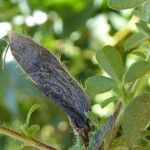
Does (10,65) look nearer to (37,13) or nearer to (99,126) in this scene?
(37,13)

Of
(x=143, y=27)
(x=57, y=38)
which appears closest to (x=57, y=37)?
(x=57, y=38)

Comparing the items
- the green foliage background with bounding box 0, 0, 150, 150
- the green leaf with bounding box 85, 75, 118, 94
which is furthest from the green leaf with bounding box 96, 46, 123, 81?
the green foliage background with bounding box 0, 0, 150, 150

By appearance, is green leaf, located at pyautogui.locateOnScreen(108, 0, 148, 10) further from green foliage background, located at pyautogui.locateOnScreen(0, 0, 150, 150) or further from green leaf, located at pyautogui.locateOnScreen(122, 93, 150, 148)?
green foliage background, located at pyautogui.locateOnScreen(0, 0, 150, 150)

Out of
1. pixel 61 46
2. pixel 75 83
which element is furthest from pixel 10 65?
pixel 75 83

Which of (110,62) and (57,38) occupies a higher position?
(110,62)

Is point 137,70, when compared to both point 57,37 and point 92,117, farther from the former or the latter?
point 57,37

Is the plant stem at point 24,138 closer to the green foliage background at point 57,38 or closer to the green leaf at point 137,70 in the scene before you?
the green leaf at point 137,70
